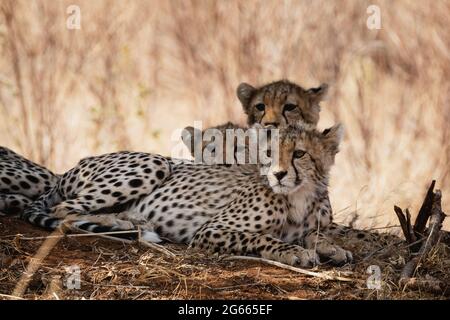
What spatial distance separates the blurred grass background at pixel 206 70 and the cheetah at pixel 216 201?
2333mm

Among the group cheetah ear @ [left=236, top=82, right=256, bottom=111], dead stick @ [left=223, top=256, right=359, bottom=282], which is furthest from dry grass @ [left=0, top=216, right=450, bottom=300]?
cheetah ear @ [left=236, top=82, right=256, bottom=111]

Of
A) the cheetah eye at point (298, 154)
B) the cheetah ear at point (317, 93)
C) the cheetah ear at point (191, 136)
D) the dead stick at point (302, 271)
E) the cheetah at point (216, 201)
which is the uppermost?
the cheetah ear at point (317, 93)

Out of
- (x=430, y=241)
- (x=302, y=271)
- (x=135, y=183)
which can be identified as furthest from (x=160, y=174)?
(x=430, y=241)

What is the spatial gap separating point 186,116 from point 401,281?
169 inches

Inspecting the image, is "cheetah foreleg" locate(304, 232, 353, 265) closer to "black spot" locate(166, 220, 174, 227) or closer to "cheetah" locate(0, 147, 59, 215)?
"black spot" locate(166, 220, 174, 227)

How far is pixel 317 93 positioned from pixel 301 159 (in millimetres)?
1406

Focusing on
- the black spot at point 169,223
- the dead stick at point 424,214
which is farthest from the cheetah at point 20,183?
the dead stick at point 424,214

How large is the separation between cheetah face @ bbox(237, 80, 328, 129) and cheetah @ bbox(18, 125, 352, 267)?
1.66 ft

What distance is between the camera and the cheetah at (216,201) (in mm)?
4746

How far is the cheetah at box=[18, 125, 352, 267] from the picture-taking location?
475cm

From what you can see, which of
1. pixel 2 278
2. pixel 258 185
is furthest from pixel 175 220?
pixel 2 278

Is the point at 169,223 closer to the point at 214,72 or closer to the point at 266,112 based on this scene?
the point at 266,112

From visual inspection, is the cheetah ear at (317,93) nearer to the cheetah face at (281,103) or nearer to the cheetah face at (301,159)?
the cheetah face at (281,103)

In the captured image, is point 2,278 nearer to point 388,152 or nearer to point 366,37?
point 388,152
